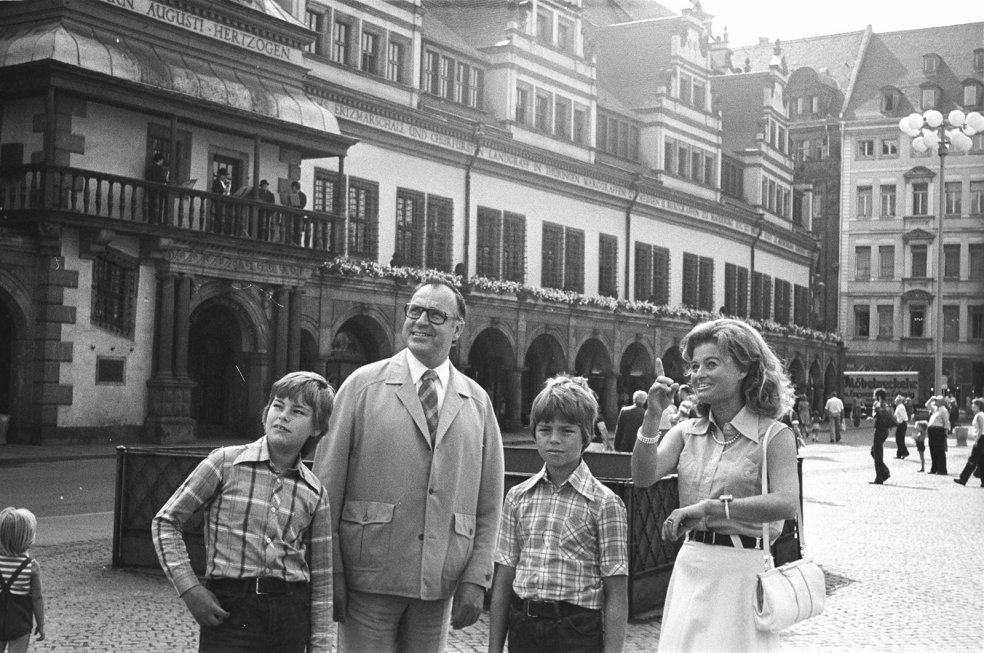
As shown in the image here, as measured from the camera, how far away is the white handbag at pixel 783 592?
514 centimetres

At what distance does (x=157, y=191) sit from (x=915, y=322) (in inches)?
2471

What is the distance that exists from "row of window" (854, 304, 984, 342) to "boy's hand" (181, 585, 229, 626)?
77819 millimetres

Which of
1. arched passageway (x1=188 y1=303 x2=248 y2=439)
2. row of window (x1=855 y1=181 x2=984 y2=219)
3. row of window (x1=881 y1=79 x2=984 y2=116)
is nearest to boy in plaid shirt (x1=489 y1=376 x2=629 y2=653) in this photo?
arched passageway (x1=188 y1=303 x2=248 y2=439)

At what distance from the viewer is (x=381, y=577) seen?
5.43m

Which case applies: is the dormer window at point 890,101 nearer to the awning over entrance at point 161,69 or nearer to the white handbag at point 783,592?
the awning over entrance at point 161,69

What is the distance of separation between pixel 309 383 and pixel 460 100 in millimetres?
35508

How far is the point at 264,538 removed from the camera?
199 inches

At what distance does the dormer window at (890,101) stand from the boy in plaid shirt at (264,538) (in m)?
80.4

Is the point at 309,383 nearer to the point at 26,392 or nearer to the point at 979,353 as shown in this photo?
the point at 26,392

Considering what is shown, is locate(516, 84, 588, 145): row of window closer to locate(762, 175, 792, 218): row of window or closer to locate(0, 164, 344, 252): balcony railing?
locate(0, 164, 344, 252): balcony railing

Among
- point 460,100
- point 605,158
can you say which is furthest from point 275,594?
point 605,158

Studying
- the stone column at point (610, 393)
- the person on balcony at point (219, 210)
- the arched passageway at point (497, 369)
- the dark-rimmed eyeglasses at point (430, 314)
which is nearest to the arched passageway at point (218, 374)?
the person on balcony at point (219, 210)

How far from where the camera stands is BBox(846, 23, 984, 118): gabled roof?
260 feet

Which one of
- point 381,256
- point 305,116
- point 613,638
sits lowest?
point 613,638
